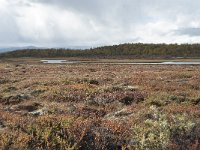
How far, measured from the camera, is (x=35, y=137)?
32.6ft

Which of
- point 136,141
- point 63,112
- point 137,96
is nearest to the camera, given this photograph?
point 136,141

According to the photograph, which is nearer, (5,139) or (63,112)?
(5,139)

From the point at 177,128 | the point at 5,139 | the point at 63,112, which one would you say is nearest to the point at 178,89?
the point at 63,112

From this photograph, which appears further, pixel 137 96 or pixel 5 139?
pixel 137 96

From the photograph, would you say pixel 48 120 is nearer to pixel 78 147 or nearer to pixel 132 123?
pixel 78 147

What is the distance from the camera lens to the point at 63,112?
1462cm

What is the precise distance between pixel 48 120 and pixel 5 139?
2.03 meters

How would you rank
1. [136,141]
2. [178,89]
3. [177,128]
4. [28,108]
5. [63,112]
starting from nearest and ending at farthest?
[136,141]
[177,128]
[63,112]
[28,108]
[178,89]

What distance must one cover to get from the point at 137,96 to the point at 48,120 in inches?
320

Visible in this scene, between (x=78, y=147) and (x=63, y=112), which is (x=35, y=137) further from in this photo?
(x=63, y=112)

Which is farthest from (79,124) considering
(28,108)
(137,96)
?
(137,96)

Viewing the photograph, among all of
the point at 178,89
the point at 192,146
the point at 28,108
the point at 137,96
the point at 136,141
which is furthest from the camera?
the point at 178,89

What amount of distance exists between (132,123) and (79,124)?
73.3 inches

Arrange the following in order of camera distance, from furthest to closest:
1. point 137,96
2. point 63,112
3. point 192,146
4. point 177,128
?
point 137,96
point 63,112
point 177,128
point 192,146
